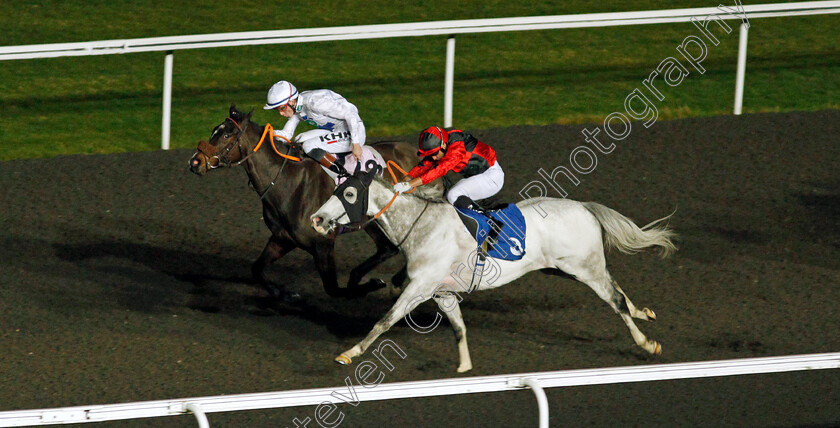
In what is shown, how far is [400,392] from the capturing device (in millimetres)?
4352

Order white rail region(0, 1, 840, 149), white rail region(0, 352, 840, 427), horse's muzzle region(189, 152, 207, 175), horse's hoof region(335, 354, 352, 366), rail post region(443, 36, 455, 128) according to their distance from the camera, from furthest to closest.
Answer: rail post region(443, 36, 455, 128) < white rail region(0, 1, 840, 149) < horse's muzzle region(189, 152, 207, 175) < horse's hoof region(335, 354, 352, 366) < white rail region(0, 352, 840, 427)

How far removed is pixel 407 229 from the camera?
640 centimetres

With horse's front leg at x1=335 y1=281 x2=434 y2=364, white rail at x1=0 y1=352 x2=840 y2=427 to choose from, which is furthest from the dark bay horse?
white rail at x1=0 y1=352 x2=840 y2=427

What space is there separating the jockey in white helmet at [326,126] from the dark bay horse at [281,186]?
17 centimetres

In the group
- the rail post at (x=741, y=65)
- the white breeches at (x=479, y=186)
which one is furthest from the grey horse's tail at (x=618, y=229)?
the rail post at (x=741, y=65)

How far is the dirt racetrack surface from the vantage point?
250 inches

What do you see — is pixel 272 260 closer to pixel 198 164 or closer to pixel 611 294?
pixel 198 164

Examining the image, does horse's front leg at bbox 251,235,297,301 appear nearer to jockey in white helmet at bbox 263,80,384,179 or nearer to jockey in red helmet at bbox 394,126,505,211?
jockey in white helmet at bbox 263,80,384,179

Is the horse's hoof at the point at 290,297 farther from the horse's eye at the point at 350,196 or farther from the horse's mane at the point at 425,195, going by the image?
the horse's eye at the point at 350,196

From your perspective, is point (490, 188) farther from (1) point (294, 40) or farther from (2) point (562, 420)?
(1) point (294, 40)

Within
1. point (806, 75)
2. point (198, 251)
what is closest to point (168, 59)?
point (198, 251)

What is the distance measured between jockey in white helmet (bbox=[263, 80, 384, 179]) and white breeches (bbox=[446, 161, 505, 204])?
2.62ft

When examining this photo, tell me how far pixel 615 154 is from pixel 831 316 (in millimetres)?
2889

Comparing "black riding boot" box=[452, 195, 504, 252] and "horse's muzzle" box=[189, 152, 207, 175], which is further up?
"horse's muzzle" box=[189, 152, 207, 175]
